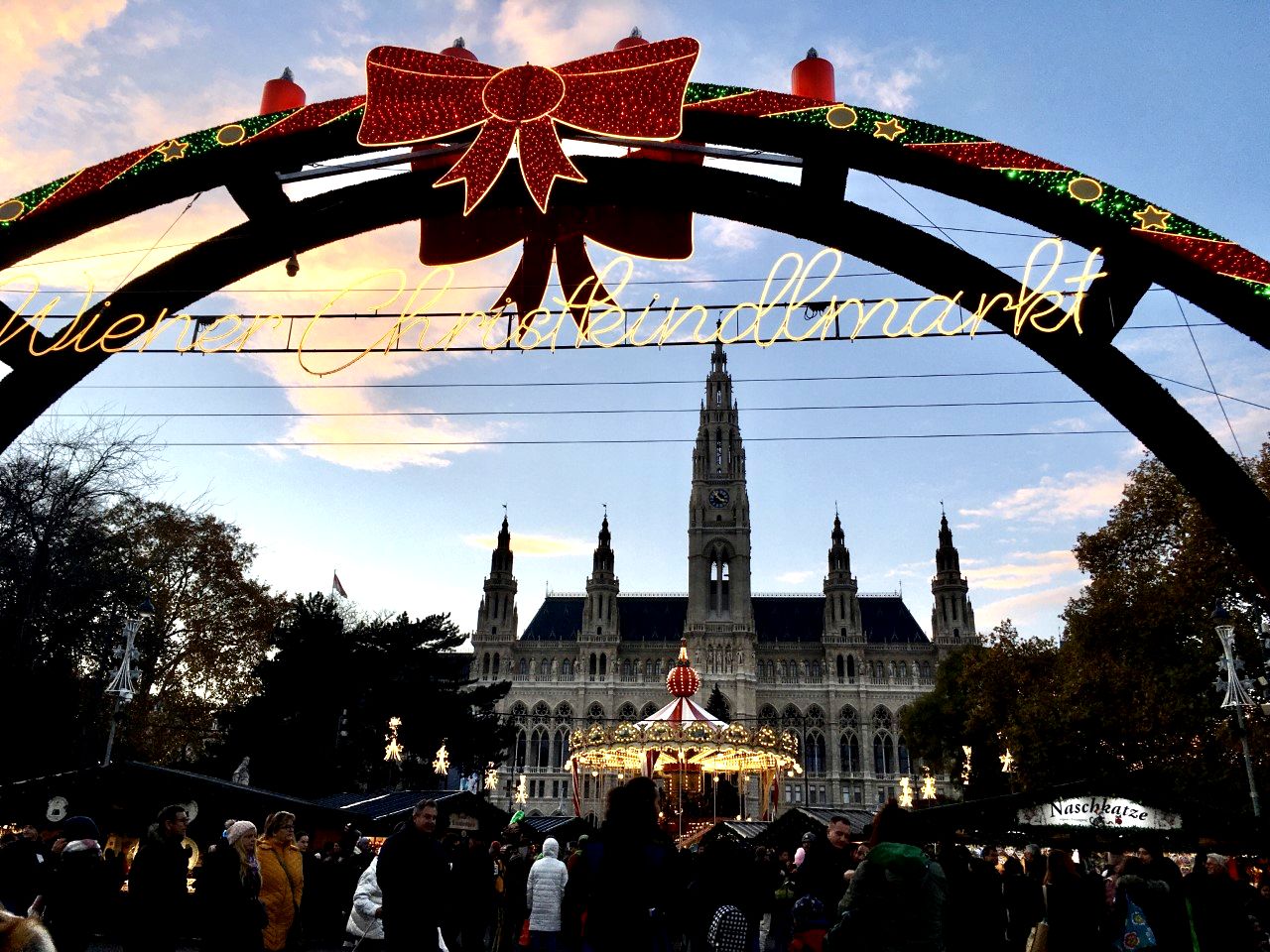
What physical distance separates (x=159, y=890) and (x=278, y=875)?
939mm

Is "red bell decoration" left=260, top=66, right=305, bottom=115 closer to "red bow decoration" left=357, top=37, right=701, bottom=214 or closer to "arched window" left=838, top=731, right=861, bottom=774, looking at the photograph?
"red bow decoration" left=357, top=37, right=701, bottom=214

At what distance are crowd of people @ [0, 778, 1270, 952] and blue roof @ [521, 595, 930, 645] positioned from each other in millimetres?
60992

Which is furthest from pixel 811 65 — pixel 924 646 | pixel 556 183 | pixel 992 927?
pixel 924 646

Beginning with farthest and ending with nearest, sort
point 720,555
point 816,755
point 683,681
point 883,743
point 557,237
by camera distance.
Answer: point 720,555 < point 816,755 < point 883,743 < point 683,681 < point 557,237

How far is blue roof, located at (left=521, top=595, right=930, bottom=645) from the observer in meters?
67.9

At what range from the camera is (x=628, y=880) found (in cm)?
381

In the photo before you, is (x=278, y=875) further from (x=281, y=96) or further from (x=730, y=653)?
(x=730, y=653)

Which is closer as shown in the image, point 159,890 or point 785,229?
point 159,890

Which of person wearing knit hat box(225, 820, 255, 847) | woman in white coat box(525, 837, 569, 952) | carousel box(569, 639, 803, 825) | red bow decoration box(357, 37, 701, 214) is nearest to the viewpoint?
person wearing knit hat box(225, 820, 255, 847)

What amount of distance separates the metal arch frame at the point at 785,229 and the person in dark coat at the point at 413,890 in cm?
556

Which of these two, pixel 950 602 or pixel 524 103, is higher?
pixel 950 602

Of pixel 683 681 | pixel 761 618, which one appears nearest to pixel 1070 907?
pixel 683 681

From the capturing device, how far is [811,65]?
8.15 metres

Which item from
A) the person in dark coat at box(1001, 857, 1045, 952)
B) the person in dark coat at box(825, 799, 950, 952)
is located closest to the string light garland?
the person in dark coat at box(825, 799, 950, 952)
